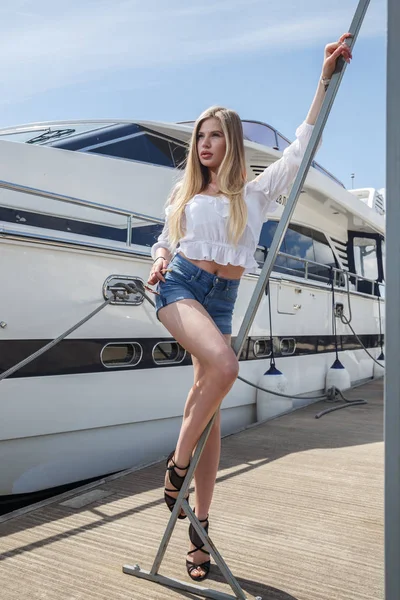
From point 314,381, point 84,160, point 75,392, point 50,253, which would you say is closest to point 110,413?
point 75,392

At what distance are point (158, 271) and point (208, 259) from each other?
0.67ft

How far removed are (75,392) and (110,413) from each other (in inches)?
14.9

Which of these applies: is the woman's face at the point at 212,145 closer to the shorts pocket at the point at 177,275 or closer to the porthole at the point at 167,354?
the shorts pocket at the point at 177,275

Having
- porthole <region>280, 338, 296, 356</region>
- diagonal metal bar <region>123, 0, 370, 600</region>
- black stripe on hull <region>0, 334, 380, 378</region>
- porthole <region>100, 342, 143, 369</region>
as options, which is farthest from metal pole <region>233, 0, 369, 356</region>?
porthole <region>280, 338, 296, 356</region>

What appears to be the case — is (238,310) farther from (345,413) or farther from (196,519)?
(196,519)

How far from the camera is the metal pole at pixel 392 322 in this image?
110cm

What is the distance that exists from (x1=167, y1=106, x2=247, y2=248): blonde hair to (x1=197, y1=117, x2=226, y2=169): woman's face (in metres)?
0.02

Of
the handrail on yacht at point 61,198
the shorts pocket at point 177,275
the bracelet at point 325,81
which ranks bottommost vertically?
the shorts pocket at point 177,275

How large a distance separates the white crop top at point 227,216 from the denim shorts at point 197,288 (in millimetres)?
57

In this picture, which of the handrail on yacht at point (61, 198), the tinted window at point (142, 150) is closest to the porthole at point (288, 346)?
the tinted window at point (142, 150)

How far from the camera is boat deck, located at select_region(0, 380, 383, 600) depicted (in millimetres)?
2203

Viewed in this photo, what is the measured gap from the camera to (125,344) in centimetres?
448

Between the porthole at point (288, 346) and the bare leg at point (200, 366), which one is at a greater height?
the bare leg at point (200, 366)

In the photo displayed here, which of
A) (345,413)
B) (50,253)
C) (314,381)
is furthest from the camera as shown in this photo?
(314,381)
